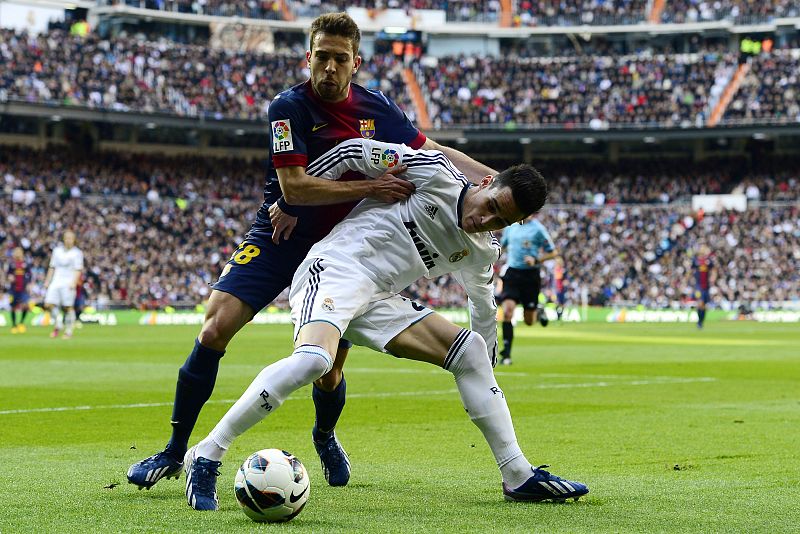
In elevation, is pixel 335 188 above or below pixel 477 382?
above

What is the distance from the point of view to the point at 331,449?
21.8 ft

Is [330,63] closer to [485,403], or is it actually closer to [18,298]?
[485,403]

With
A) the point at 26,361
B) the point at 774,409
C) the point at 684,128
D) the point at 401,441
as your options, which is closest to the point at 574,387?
the point at 774,409

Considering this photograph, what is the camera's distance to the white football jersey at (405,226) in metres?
5.99

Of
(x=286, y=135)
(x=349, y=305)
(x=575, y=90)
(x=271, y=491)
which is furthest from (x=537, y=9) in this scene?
(x=271, y=491)

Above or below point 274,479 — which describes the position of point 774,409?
below

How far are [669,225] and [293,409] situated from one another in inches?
1626

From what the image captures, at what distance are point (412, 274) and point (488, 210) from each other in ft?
1.91

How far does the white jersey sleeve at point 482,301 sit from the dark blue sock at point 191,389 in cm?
138

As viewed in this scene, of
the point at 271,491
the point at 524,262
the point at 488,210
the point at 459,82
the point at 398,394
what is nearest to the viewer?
the point at 271,491

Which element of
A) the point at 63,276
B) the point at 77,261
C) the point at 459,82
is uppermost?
the point at 459,82

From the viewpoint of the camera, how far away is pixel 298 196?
19.9 feet

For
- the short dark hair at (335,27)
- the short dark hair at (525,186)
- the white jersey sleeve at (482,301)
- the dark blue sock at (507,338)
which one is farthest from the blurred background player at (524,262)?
the short dark hair at (525,186)

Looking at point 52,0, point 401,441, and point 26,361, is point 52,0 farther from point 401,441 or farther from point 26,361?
point 401,441
